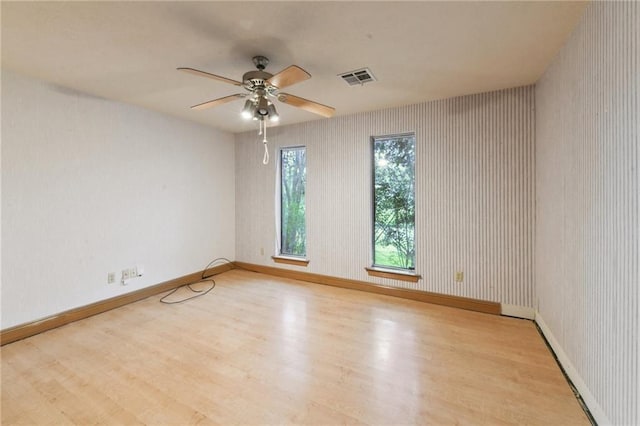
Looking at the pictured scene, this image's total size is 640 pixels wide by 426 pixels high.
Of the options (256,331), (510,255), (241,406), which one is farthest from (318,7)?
(510,255)

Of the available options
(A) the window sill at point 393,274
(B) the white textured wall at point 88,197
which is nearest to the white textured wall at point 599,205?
(A) the window sill at point 393,274

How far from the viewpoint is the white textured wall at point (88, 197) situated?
2.55 m

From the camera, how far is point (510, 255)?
296 centimetres

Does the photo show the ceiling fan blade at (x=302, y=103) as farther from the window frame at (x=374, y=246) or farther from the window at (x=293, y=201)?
the window at (x=293, y=201)

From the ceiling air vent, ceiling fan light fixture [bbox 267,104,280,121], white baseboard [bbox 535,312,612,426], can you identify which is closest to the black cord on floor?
ceiling fan light fixture [bbox 267,104,280,121]

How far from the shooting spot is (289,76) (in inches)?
75.6

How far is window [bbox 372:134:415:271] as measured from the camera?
11.7ft

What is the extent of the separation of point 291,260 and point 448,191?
8.40ft

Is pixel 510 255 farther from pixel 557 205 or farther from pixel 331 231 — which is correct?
pixel 331 231

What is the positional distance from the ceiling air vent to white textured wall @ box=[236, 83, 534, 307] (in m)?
1.03

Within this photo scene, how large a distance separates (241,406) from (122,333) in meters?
1.74

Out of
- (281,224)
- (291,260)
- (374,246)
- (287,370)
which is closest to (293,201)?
(281,224)

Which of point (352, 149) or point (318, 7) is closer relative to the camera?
point (318, 7)

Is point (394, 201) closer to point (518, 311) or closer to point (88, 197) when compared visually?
point (518, 311)
